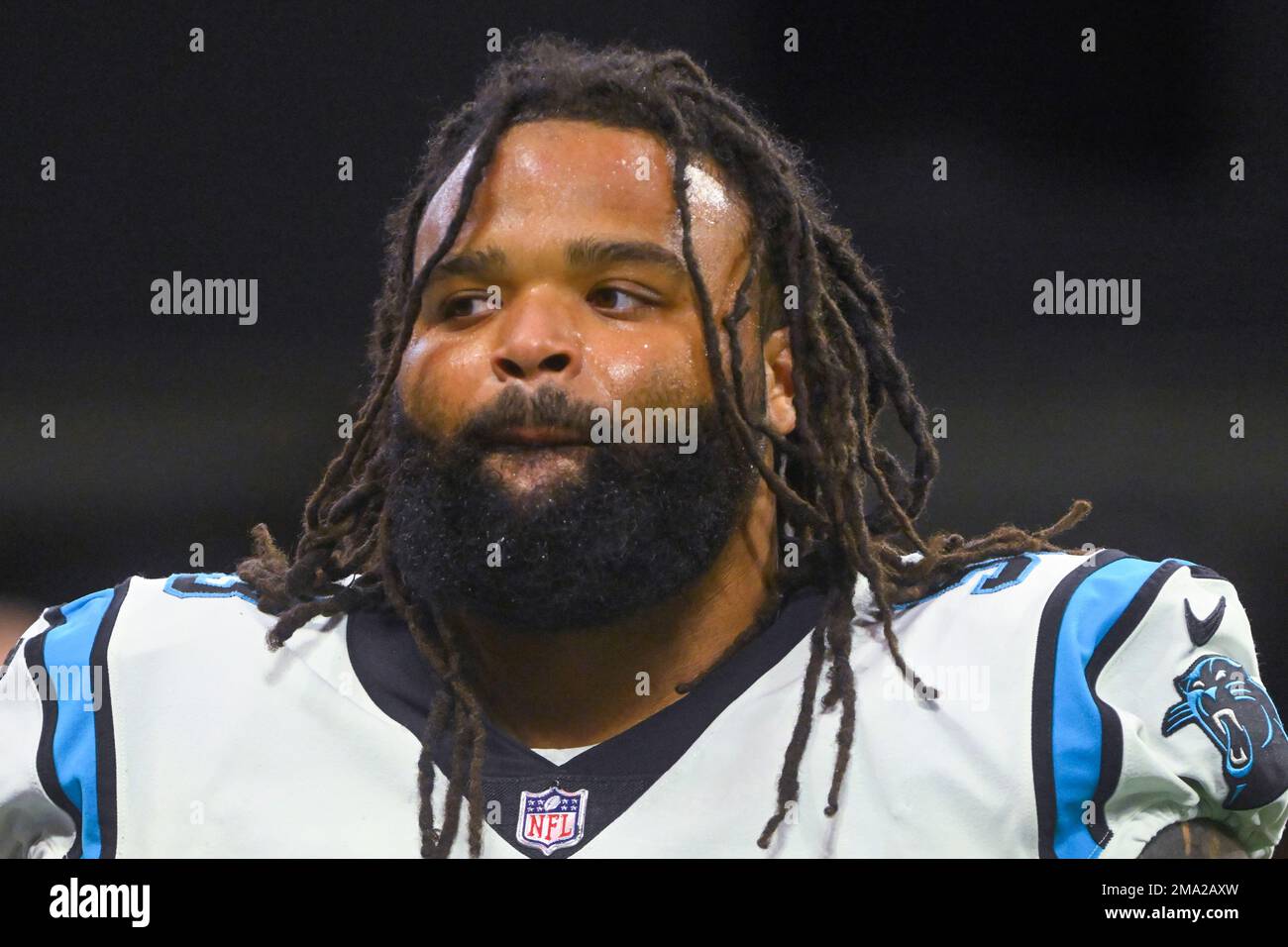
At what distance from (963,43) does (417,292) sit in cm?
122

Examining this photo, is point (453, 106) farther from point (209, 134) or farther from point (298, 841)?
point (298, 841)

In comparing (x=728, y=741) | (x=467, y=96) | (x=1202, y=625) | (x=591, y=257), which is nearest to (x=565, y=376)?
(x=591, y=257)

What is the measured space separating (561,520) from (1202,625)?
708 mm

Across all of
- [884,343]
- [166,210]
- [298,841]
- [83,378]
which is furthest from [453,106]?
[298,841]

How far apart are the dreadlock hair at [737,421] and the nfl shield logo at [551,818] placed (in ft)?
0.19

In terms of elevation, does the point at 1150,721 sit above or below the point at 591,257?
below

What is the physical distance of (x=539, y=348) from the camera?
5.72 feet

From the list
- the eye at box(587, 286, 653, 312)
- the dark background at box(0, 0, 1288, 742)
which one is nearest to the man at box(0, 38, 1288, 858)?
the eye at box(587, 286, 653, 312)

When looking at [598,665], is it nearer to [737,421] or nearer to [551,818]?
→ [551,818]

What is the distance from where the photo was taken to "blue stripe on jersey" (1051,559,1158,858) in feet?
5.40

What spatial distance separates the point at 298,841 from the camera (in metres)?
1.76

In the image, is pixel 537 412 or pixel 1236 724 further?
pixel 537 412

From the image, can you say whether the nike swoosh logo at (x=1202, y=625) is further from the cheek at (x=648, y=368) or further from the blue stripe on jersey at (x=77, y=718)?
the blue stripe on jersey at (x=77, y=718)

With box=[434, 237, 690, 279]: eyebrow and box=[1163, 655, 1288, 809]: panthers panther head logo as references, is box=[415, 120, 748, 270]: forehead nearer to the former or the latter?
box=[434, 237, 690, 279]: eyebrow
